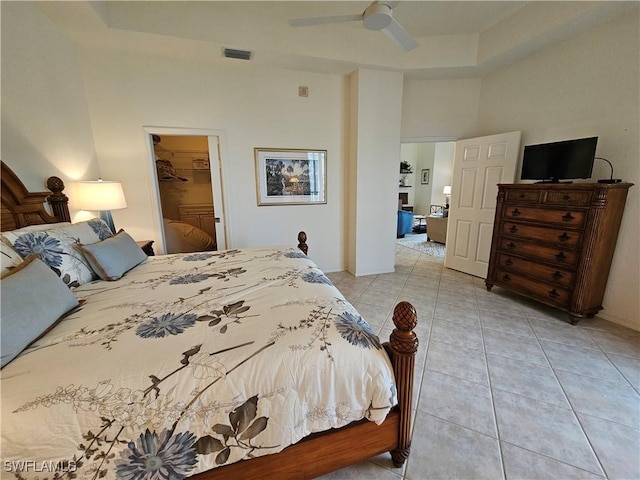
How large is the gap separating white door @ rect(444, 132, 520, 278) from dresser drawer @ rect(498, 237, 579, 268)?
0.53m

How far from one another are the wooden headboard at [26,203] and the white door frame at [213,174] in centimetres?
94

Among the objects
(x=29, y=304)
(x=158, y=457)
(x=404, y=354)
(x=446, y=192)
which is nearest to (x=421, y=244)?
(x=446, y=192)

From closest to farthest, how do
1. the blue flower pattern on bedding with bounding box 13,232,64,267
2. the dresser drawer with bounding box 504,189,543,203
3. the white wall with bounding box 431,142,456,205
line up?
1. the blue flower pattern on bedding with bounding box 13,232,64,267
2. the dresser drawer with bounding box 504,189,543,203
3. the white wall with bounding box 431,142,456,205

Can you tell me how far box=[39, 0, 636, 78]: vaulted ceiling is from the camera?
2469mm

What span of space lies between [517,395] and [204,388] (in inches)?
76.5

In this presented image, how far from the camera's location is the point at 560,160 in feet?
8.84

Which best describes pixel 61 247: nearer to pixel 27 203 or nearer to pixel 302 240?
pixel 27 203

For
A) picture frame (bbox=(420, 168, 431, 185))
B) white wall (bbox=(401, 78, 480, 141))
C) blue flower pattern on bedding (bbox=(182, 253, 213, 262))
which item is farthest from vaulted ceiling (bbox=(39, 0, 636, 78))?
picture frame (bbox=(420, 168, 431, 185))

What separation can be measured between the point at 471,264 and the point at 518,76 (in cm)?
253

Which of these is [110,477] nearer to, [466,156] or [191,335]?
[191,335]

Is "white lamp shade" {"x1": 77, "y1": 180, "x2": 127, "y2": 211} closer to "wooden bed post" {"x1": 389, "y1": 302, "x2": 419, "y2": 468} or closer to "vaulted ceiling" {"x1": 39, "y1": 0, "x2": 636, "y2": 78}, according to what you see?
"vaulted ceiling" {"x1": 39, "y1": 0, "x2": 636, "y2": 78}

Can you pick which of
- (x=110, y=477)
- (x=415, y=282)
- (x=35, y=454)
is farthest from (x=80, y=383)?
(x=415, y=282)

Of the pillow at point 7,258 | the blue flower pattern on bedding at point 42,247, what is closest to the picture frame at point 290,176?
the blue flower pattern on bedding at point 42,247

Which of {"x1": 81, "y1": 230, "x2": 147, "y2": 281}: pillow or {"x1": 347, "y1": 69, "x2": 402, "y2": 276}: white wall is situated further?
{"x1": 347, "y1": 69, "x2": 402, "y2": 276}: white wall
